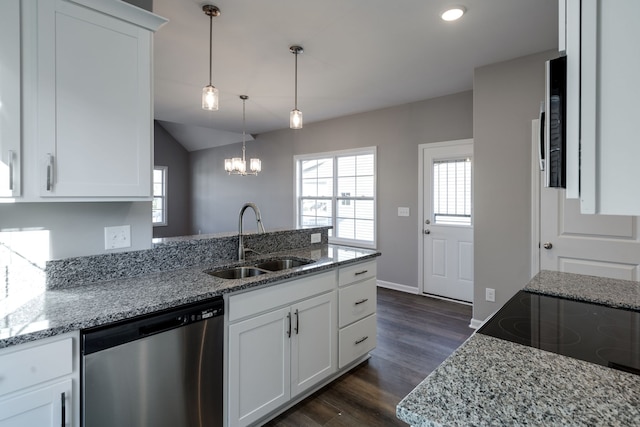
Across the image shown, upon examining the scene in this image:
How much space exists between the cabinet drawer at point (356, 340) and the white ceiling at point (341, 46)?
2.32 m

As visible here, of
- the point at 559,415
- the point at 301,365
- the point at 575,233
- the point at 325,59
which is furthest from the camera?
the point at 325,59

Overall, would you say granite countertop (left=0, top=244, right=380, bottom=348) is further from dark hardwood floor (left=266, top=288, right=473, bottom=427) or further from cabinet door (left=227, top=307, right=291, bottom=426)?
dark hardwood floor (left=266, top=288, right=473, bottom=427)

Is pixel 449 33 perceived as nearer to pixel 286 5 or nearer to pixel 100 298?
pixel 286 5

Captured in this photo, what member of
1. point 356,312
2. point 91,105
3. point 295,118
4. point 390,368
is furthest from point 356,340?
point 91,105

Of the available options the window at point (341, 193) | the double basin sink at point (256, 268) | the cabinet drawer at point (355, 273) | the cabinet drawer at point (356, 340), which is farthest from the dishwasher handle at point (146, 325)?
the window at point (341, 193)

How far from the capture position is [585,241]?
9.14ft

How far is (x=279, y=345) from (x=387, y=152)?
3.59 m

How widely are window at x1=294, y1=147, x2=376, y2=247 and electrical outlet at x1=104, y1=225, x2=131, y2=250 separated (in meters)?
3.47

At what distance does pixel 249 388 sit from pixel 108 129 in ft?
4.96

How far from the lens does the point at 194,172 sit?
8.41 m

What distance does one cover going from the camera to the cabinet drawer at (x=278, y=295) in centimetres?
172

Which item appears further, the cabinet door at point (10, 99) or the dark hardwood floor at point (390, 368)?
the dark hardwood floor at point (390, 368)

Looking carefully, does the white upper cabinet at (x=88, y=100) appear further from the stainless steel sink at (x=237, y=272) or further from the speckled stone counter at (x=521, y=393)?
the speckled stone counter at (x=521, y=393)

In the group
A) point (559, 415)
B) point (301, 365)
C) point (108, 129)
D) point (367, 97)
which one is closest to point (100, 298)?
point (108, 129)
